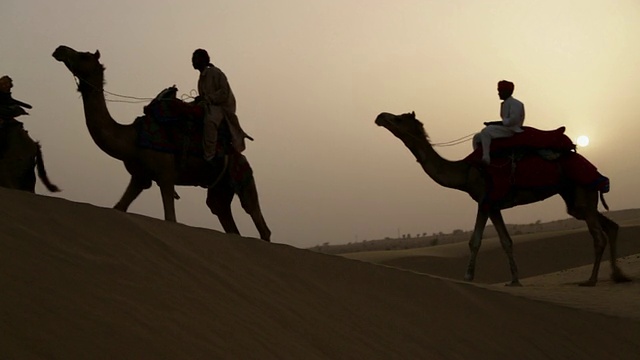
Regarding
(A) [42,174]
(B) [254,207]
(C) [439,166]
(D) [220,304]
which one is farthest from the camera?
(C) [439,166]

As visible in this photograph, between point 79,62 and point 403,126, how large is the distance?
5.64 m

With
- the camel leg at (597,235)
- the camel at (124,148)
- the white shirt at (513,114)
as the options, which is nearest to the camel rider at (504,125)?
the white shirt at (513,114)

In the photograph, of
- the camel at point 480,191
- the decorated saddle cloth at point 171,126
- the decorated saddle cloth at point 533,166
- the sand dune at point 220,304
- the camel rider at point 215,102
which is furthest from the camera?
the camel at point 480,191

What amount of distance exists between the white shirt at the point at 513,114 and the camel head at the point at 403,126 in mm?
1348

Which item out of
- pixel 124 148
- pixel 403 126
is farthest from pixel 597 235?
pixel 124 148

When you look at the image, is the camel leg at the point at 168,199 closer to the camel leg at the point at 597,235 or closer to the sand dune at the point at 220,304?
the sand dune at the point at 220,304

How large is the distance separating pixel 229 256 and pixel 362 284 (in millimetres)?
1346

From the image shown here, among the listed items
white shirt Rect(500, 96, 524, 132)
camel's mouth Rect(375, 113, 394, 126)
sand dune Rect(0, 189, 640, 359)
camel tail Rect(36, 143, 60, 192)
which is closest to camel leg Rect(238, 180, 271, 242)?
camel tail Rect(36, 143, 60, 192)

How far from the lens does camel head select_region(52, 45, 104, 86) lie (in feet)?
33.0

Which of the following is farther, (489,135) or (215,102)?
(489,135)

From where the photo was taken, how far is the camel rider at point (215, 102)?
415 inches

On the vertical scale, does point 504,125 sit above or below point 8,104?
above

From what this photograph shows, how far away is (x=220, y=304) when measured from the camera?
5.33m

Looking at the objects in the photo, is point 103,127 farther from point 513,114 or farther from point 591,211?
point 591,211
